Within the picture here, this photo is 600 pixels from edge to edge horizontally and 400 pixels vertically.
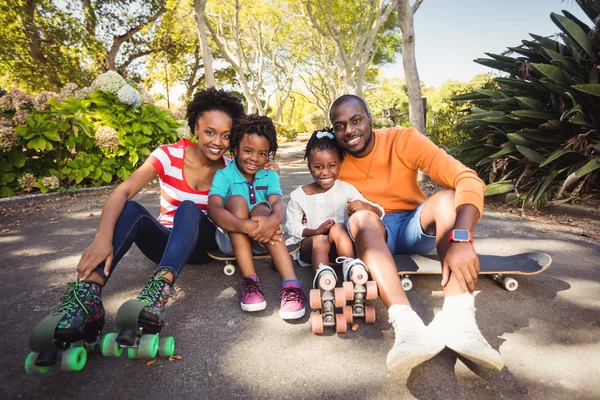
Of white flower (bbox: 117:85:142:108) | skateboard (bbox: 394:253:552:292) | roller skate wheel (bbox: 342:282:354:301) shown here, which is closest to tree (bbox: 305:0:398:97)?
white flower (bbox: 117:85:142:108)

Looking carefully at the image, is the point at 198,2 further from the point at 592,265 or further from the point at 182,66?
the point at 182,66

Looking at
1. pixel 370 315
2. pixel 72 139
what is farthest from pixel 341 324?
pixel 72 139

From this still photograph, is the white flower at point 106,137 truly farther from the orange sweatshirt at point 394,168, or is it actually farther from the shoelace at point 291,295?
the shoelace at point 291,295

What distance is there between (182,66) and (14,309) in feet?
73.3

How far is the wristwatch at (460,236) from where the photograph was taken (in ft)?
5.67

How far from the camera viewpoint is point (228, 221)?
2.11 metres

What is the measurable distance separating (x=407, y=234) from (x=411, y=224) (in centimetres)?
9

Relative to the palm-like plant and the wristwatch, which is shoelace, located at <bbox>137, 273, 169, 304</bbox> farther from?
the palm-like plant

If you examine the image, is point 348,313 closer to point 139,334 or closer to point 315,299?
point 315,299

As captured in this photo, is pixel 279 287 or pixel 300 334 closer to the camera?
pixel 300 334

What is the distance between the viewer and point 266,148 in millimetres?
2410

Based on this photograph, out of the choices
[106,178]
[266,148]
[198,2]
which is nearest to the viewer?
[266,148]

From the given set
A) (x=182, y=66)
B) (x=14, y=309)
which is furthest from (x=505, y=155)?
(x=182, y=66)

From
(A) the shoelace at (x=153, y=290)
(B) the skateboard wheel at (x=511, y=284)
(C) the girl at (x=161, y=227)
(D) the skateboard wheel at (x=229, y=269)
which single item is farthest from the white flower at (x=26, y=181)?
(B) the skateboard wheel at (x=511, y=284)
